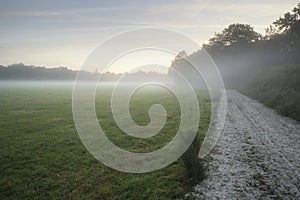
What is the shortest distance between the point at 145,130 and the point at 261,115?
12527mm

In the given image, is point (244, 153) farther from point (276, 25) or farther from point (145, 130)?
point (276, 25)

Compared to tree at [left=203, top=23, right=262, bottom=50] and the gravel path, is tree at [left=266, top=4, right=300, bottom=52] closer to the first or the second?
tree at [left=203, top=23, right=262, bottom=50]

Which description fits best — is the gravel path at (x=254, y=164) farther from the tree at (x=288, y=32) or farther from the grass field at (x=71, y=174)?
the tree at (x=288, y=32)

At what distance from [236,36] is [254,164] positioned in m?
98.2

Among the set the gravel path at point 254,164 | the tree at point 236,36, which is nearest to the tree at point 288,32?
the tree at point 236,36

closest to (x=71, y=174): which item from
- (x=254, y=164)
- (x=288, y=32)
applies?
(x=254, y=164)

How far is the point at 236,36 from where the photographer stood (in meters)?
100

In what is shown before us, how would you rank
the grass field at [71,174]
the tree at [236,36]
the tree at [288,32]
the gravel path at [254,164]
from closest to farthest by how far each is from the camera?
the gravel path at [254,164] → the grass field at [71,174] → the tree at [288,32] → the tree at [236,36]

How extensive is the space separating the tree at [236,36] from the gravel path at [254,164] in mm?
86865

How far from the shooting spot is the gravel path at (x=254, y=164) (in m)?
9.33

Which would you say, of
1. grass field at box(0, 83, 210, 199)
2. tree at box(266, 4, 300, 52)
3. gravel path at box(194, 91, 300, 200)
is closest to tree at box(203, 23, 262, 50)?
tree at box(266, 4, 300, 52)

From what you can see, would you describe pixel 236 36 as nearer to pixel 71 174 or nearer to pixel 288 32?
pixel 288 32

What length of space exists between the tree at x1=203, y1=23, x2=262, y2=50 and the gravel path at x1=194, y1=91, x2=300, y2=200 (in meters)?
86.9

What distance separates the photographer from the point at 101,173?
466 inches
